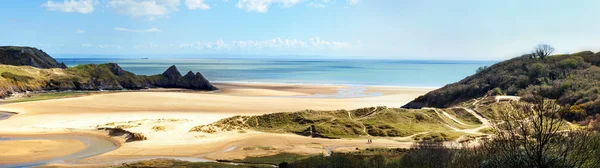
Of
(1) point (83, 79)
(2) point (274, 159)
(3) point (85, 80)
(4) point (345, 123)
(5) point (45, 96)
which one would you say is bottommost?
(5) point (45, 96)

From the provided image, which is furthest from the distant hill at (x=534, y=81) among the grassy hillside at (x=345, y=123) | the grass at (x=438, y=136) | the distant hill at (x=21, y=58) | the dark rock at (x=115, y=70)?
the distant hill at (x=21, y=58)

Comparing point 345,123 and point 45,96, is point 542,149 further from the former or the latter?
point 45,96

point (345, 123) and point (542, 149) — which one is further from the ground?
point (542, 149)

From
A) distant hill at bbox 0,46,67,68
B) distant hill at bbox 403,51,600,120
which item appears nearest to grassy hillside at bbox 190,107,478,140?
distant hill at bbox 403,51,600,120

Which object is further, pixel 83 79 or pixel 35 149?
pixel 83 79

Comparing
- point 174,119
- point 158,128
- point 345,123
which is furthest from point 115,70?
point 345,123

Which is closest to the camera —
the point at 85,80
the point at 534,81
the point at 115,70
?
the point at 534,81

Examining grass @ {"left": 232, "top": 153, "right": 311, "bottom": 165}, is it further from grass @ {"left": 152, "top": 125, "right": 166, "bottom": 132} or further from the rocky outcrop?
the rocky outcrop

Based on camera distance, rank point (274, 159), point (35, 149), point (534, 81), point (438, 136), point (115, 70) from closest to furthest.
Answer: point (274, 159), point (35, 149), point (438, 136), point (534, 81), point (115, 70)
